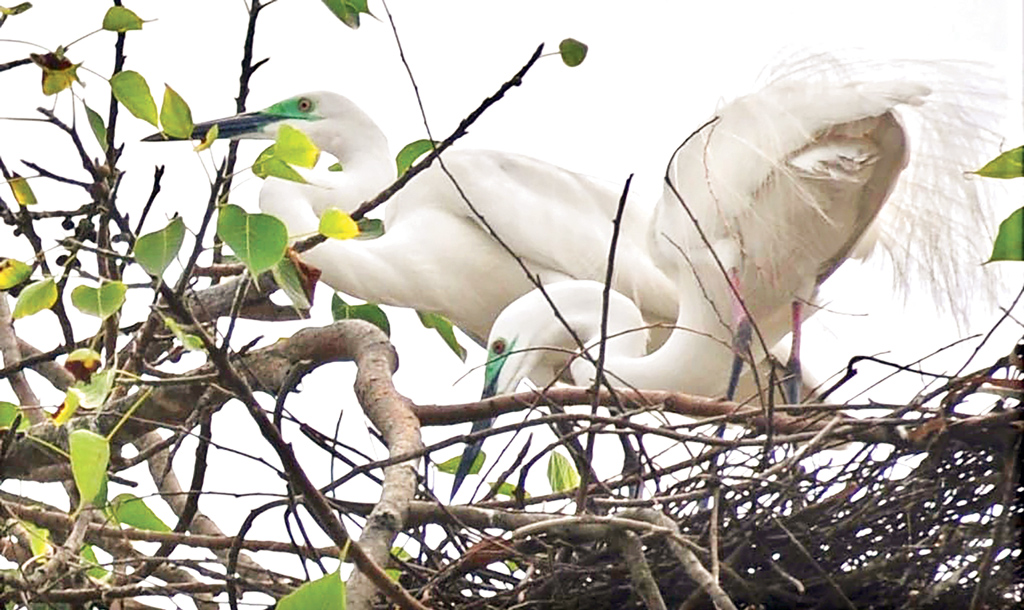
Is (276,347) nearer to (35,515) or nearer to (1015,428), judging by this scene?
(35,515)

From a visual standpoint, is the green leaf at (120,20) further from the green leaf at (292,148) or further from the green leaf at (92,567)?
the green leaf at (92,567)

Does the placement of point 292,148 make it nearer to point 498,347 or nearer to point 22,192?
point 22,192

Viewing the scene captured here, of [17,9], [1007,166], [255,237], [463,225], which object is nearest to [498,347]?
[463,225]

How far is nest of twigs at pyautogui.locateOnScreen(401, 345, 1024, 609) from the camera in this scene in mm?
1158

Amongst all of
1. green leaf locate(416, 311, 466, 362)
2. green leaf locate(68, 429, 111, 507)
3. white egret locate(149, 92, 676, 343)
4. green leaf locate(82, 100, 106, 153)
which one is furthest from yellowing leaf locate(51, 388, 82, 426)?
white egret locate(149, 92, 676, 343)

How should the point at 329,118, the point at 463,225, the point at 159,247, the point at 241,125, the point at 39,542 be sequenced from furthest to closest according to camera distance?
the point at 463,225 → the point at 329,118 → the point at 241,125 → the point at 39,542 → the point at 159,247

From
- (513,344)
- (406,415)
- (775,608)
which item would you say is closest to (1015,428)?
(775,608)

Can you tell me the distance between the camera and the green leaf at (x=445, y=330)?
2031 mm

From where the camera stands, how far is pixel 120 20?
1.04 meters

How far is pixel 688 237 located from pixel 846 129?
257 millimetres

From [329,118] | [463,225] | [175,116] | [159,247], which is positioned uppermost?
[329,118]

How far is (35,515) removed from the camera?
1386mm

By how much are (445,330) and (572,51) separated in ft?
3.43

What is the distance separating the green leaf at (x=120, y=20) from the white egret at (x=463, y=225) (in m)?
1.31
